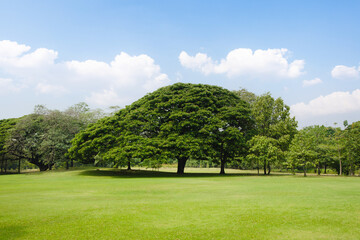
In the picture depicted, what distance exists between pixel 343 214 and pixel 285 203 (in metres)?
2.64

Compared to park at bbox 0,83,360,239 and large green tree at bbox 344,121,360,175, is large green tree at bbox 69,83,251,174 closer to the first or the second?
park at bbox 0,83,360,239

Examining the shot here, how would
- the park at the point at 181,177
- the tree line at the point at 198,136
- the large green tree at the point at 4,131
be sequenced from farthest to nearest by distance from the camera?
the large green tree at the point at 4,131, the tree line at the point at 198,136, the park at the point at 181,177

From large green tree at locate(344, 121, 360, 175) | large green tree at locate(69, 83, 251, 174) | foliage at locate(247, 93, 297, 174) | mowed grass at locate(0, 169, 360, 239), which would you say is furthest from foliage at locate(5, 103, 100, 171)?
large green tree at locate(344, 121, 360, 175)

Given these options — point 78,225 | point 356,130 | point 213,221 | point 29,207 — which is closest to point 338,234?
point 213,221

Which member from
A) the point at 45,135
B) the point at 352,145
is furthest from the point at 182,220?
the point at 45,135

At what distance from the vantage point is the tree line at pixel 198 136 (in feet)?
113

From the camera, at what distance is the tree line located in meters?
34.6

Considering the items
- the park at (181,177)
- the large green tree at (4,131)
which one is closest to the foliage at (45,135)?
the park at (181,177)

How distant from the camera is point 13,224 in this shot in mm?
8641

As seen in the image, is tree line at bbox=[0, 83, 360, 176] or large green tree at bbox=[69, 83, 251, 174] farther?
tree line at bbox=[0, 83, 360, 176]

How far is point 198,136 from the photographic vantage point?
36.3 metres

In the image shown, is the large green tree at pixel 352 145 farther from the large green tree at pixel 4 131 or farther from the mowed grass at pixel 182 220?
the large green tree at pixel 4 131

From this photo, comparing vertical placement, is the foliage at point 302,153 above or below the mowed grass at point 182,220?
above

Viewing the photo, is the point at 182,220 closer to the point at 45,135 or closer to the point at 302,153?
the point at 302,153
